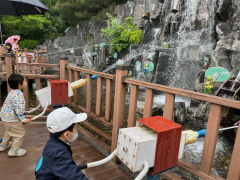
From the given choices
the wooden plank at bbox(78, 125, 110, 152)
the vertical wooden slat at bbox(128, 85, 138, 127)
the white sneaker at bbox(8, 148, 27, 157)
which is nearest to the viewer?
the vertical wooden slat at bbox(128, 85, 138, 127)

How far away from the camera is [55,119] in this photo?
1.49 m

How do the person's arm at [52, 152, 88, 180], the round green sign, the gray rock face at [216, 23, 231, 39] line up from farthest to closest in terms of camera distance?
1. the gray rock face at [216, 23, 231, 39]
2. the round green sign
3. the person's arm at [52, 152, 88, 180]

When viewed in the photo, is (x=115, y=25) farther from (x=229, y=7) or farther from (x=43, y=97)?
(x=43, y=97)

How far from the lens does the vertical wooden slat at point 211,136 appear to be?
1726 mm

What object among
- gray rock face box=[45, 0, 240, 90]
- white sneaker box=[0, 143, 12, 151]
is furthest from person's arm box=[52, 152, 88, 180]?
gray rock face box=[45, 0, 240, 90]

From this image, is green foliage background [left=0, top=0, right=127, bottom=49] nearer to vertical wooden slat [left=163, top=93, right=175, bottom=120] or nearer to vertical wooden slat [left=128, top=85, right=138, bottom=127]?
vertical wooden slat [left=128, top=85, right=138, bottom=127]

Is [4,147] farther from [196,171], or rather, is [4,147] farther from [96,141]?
[196,171]

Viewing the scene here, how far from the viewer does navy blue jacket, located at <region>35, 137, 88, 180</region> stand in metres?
1.43

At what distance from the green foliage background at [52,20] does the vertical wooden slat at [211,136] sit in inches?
939

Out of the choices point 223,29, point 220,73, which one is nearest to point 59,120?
point 220,73

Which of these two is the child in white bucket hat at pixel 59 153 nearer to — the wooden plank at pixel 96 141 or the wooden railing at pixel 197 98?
the wooden railing at pixel 197 98

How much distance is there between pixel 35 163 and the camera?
265 cm

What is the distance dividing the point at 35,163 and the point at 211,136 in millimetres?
2302

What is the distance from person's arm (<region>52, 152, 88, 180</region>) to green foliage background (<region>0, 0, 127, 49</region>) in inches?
951
